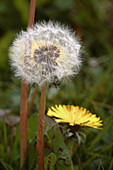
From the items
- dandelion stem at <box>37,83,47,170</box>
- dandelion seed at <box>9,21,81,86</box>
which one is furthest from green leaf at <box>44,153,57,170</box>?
dandelion seed at <box>9,21,81,86</box>

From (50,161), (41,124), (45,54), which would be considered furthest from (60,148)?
(45,54)

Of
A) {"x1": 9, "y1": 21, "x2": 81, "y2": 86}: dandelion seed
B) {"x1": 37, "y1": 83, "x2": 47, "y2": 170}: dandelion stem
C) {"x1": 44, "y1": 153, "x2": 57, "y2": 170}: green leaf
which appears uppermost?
{"x1": 9, "y1": 21, "x2": 81, "y2": 86}: dandelion seed

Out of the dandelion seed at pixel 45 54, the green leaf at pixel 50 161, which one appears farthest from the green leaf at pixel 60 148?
the dandelion seed at pixel 45 54

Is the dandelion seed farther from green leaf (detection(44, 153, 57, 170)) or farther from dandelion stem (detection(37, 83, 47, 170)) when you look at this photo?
green leaf (detection(44, 153, 57, 170))

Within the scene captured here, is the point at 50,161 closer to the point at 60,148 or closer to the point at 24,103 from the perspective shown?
the point at 60,148

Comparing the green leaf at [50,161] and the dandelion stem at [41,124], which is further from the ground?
the dandelion stem at [41,124]

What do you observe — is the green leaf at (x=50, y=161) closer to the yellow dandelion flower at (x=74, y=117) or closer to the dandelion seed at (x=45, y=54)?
the yellow dandelion flower at (x=74, y=117)

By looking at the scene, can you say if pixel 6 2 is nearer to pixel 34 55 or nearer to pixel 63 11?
pixel 63 11

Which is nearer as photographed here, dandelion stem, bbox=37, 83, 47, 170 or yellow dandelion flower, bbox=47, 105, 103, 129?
dandelion stem, bbox=37, 83, 47, 170
